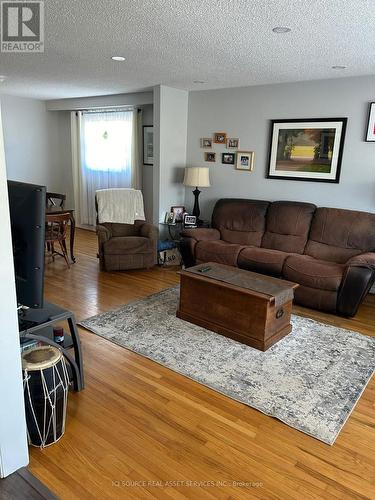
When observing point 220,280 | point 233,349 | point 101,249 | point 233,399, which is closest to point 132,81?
point 101,249

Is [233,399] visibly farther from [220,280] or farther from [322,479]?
[220,280]

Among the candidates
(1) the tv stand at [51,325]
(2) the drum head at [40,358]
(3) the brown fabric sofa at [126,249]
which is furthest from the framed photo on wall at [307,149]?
(2) the drum head at [40,358]

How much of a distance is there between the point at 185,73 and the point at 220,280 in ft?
7.95

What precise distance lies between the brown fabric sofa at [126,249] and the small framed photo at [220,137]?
150 cm

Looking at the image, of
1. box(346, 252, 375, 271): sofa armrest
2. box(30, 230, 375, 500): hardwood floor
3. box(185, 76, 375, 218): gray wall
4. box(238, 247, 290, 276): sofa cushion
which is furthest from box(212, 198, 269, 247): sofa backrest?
box(30, 230, 375, 500): hardwood floor

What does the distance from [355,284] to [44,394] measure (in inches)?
110

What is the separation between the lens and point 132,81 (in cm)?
469

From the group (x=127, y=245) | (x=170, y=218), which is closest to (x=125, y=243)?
(x=127, y=245)

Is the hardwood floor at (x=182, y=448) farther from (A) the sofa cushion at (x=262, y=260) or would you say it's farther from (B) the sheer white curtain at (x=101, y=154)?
(B) the sheer white curtain at (x=101, y=154)

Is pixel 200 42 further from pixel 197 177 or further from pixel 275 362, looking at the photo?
pixel 275 362

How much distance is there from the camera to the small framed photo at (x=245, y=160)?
496cm

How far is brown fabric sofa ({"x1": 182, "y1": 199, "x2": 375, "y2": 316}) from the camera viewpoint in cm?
359

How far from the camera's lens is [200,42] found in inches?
117

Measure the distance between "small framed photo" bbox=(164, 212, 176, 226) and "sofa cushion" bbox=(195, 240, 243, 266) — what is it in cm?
85
